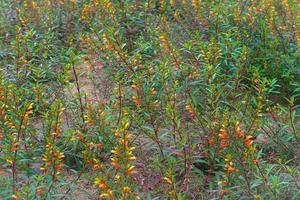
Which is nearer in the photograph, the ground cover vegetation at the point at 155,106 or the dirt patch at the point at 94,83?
the ground cover vegetation at the point at 155,106

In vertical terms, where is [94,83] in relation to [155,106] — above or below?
Answer: below

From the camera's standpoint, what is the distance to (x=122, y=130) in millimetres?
3221

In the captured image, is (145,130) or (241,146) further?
(145,130)

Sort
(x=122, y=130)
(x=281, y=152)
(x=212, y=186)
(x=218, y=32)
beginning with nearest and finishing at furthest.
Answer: (x=122, y=130), (x=212, y=186), (x=281, y=152), (x=218, y=32)

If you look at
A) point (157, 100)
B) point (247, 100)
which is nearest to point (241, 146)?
point (247, 100)

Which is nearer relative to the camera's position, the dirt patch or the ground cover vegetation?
the ground cover vegetation

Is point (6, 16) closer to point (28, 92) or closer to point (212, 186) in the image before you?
point (28, 92)

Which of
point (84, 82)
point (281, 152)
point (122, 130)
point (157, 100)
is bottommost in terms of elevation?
point (84, 82)

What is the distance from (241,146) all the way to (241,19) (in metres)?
2.65

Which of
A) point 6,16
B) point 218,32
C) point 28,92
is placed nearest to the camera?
point 28,92

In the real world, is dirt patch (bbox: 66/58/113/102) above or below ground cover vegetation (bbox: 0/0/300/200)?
below

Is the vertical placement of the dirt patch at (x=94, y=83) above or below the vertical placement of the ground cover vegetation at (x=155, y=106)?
below

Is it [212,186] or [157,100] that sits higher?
[157,100]

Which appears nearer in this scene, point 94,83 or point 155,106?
point 155,106
